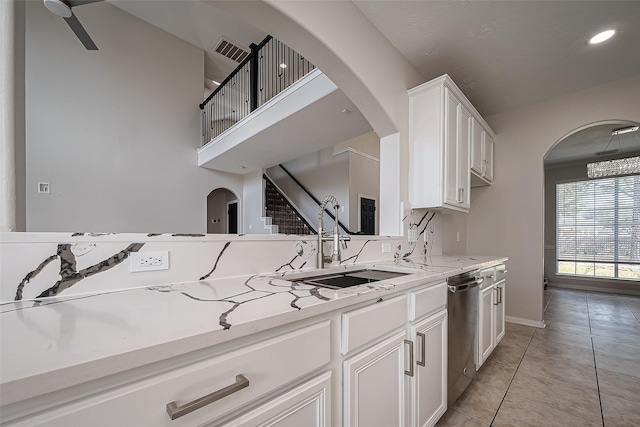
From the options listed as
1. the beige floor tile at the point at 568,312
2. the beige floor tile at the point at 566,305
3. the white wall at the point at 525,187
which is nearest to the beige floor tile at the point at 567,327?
the white wall at the point at 525,187

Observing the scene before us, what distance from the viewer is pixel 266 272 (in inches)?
55.7

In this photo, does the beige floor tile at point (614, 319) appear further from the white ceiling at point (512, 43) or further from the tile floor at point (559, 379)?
the white ceiling at point (512, 43)

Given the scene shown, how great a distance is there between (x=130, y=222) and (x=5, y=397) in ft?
17.7

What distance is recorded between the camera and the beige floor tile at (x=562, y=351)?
7.90ft

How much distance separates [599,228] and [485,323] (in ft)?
18.0

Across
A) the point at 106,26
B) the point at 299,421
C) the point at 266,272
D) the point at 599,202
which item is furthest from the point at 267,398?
the point at 599,202

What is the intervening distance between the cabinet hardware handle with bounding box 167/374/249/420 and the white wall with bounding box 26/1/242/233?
17.0ft

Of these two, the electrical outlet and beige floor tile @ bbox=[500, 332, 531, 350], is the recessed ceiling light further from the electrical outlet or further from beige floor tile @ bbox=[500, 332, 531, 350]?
the electrical outlet

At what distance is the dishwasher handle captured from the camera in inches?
66.1

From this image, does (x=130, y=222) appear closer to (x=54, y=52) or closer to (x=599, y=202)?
(x=54, y=52)

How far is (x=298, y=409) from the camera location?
2.64ft

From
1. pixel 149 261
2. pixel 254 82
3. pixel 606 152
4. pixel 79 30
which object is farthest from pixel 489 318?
pixel 606 152

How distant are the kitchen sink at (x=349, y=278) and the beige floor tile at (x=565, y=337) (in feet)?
8.20

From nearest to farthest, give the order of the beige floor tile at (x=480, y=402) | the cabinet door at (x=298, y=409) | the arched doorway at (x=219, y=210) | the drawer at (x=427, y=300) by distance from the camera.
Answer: the cabinet door at (x=298, y=409), the drawer at (x=427, y=300), the beige floor tile at (x=480, y=402), the arched doorway at (x=219, y=210)
